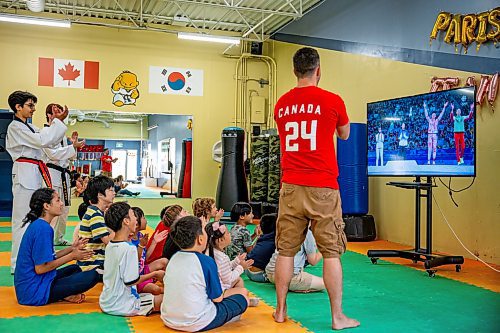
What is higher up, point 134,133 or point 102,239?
point 134,133

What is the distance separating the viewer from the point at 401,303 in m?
3.98

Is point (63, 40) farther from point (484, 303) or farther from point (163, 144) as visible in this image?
point (484, 303)

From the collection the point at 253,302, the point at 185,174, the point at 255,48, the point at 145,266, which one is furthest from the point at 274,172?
the point at 253,302

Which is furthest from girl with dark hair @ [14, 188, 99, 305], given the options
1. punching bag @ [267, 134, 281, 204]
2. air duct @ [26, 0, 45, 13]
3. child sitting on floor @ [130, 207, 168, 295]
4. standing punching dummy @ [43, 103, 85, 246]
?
air duct @ [26, 0, 45, 13]

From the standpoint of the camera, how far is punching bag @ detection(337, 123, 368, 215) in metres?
7.37

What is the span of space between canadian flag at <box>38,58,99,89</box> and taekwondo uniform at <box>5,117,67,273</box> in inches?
251

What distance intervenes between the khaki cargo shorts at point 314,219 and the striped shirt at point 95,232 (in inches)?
62.0

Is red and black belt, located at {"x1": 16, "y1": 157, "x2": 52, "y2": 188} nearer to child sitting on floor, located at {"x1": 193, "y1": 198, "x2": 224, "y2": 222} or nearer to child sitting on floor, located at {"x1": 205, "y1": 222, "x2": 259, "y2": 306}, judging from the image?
child sitting on floor, located at {"x1": 193, "y1": 198, "x2": 224, "y2": 222}

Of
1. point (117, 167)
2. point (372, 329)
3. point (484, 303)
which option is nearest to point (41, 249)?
point (372, 329)

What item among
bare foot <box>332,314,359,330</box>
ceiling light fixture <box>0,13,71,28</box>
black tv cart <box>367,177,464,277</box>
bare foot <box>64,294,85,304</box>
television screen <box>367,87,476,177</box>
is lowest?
bare foot <box>64,294,85,304</box>

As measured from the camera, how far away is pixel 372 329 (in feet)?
10.6

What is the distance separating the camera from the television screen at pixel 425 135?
493cm

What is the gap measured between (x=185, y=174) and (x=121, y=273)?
8224mm

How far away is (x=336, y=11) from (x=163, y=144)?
15.4 ft
